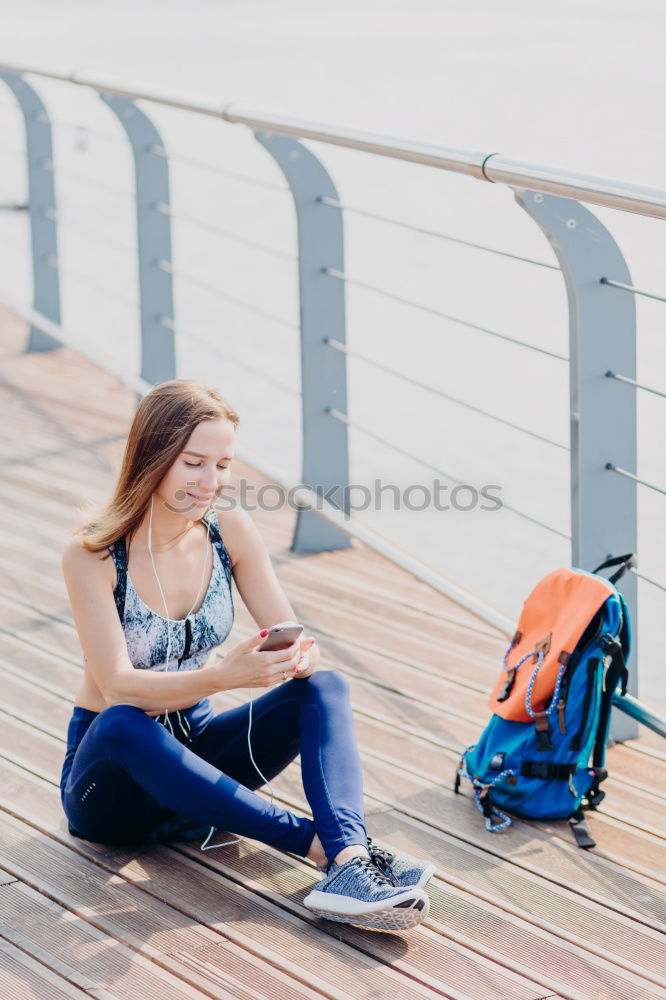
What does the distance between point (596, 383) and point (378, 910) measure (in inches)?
44.2

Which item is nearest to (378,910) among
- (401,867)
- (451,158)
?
(401,867)

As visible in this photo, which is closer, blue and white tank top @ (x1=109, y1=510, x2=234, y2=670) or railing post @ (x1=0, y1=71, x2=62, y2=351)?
blue and white tank top @ (x1=109, y1=510, x2=234, y2=670)

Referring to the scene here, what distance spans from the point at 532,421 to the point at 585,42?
2412cm

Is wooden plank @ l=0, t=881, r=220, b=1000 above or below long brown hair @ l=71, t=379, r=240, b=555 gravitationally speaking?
below

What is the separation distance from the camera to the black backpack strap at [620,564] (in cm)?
253

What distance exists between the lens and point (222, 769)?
2.39 metres

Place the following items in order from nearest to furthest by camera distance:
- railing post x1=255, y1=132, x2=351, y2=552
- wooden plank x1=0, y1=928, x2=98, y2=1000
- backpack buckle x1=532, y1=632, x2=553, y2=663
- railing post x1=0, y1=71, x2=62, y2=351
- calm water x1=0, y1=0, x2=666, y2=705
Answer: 1. wooden plank x1=0, y1=928, x2=98, y2=1000
2. backpack buckle x1=532, y1=632, x2=553, y2=663
3. railing post x1=255, y1=132, x2=351, y2=552
4. railing post x1=0, y1=71, x2=62, y2=351
5. calm water x1=0, y1=0, x2=666, y2=705

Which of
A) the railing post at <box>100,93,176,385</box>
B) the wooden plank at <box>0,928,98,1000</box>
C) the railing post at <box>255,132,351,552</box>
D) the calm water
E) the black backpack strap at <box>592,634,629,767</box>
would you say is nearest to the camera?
the wooden plank at <box>0,928,98,1000</box>

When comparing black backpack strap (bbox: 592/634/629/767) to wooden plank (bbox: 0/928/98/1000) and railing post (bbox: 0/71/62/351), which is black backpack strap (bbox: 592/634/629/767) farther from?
railing post (bbox: 0/71/62/351)

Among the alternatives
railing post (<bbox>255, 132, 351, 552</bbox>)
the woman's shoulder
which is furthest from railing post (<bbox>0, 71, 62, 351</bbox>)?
the woman's shoulder

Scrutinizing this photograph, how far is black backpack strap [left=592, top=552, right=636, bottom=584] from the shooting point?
2533mm

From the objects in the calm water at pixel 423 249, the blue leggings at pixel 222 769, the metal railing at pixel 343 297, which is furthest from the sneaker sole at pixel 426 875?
the calm water at pixel 423 249

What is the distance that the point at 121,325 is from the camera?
1035 centimetres

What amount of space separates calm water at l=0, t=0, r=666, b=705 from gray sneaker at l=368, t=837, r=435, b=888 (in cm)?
133
